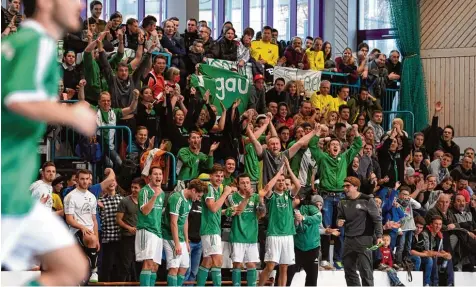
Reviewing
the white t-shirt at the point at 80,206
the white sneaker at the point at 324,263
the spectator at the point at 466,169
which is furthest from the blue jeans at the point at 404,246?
the white t-shirt at the point at 80,206

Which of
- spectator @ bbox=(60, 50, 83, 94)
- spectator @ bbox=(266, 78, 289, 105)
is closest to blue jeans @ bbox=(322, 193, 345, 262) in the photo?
spectator @ bbox=(266, 78, 289, 105)

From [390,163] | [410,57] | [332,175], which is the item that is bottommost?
[332,175]

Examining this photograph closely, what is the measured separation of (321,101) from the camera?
1866 cm

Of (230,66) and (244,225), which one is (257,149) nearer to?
(244,225)

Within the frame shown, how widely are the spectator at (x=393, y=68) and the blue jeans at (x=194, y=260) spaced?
8538mm

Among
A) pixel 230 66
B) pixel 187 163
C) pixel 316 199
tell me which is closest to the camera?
pixel 187 163

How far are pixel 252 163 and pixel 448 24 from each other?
399 inches

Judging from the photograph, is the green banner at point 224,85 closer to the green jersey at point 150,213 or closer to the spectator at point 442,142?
the spectator at point 442,142

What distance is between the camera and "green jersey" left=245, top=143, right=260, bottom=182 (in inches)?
613

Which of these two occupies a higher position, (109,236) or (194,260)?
(109,236)

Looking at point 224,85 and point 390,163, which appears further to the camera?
point 390,163

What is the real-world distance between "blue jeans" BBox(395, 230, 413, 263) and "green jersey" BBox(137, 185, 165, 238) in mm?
5168

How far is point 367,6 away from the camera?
25031mm

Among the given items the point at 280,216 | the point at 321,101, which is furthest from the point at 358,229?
the point at 321,101
